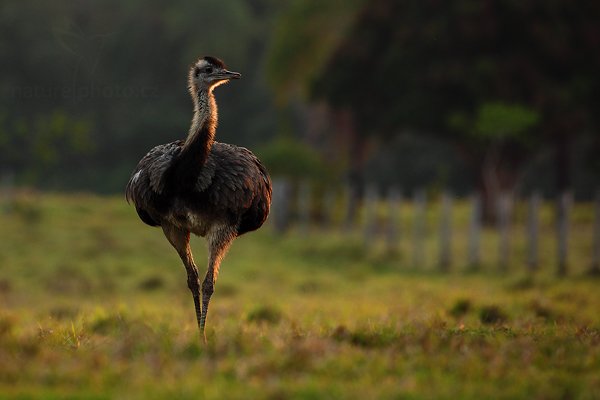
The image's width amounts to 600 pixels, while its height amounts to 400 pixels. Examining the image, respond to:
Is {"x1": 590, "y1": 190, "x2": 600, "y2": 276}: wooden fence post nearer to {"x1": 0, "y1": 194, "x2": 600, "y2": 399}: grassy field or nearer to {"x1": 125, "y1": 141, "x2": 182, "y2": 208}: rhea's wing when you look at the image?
{"x1": 0, "y1": 194, "x2": 600, "y2": 399}: grassy field

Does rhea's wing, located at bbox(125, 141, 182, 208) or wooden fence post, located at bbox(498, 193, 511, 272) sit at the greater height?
rhea's wing, located at bbox(125, 141, 182, 208)

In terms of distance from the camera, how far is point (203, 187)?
8.59 m

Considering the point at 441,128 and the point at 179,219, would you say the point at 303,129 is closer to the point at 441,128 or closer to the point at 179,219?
the point at 441,128

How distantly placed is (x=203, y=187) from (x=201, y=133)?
470 millimetres

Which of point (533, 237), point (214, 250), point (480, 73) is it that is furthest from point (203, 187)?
point (480, 73)

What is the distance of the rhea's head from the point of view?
30.2 feet

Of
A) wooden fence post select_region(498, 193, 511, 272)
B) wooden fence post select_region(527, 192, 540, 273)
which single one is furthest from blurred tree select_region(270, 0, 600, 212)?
wooden fence post select_region(527, 192, 540, 273)

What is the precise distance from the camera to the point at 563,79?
33.2 m

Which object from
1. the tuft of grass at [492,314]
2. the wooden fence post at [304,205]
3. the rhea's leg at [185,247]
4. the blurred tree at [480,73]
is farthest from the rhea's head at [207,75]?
the blurred tree at [480,73]

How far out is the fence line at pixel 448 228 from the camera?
22656mm

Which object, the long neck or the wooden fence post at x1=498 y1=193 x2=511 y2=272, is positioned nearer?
the long neck

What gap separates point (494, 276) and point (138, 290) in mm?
7702

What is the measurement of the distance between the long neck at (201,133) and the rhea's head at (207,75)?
0.65 ft

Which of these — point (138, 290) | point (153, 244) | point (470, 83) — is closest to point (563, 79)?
point (470, 83)
